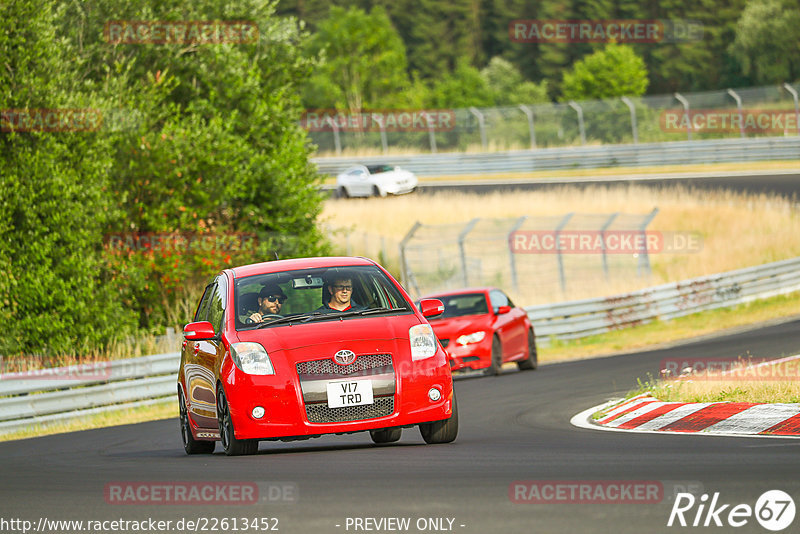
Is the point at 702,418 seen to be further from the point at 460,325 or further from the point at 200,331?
the point at 460,325

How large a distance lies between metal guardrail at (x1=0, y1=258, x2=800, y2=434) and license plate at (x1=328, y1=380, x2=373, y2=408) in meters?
9.52

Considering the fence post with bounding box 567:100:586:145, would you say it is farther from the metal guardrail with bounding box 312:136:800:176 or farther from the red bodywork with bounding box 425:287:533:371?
the red bodywork with bounding box 425:287:533:371

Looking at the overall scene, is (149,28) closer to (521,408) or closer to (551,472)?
(521,408)

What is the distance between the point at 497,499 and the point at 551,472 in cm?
96

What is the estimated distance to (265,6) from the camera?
33.1 metres

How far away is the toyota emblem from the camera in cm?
923

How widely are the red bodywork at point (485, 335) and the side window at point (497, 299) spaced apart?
223mm

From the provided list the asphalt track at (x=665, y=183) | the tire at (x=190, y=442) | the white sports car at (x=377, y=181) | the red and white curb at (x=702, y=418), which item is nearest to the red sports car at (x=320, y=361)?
the tire at (x=190, y=442)

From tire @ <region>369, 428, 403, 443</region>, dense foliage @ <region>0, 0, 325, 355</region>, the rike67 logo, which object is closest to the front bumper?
tire @ <region>369, 428, 403, 443</region>

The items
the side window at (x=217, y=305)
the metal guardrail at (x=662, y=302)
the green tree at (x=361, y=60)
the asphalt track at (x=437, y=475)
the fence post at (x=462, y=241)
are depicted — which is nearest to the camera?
the asphalt track at (x=437, y=475)

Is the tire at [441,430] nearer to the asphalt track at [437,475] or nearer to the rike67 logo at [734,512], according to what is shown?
the asphalt track at [437,475]

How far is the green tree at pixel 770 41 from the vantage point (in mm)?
81375

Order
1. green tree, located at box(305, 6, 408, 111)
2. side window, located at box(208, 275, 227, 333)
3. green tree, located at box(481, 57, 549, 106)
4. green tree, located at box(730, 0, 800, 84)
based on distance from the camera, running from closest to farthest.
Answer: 1. side window, located at box(208, 275, 227, 333)
2. green tree, located at box(730, 0, 800, 84)
3. green tree, located at box(305, 6, 408, 111)
4. green tree, located at box(481, 57, 549, 106)

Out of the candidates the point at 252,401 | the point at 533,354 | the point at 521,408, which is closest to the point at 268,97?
the point at 533,354
